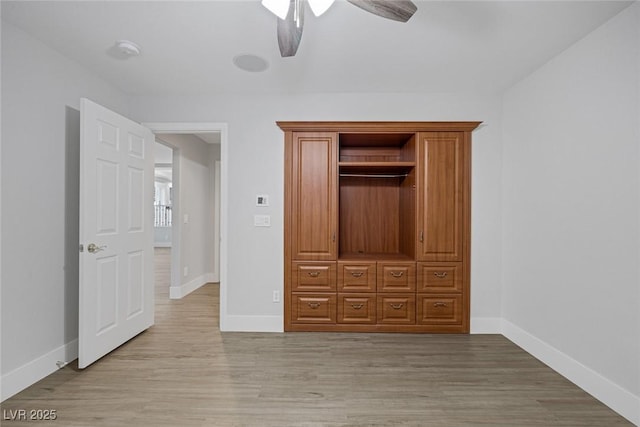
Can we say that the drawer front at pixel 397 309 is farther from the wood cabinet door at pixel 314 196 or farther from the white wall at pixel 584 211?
the white wall at pixel 584 211

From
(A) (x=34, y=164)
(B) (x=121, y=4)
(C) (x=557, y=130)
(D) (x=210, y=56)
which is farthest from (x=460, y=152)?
(A) (x=34, y=164)

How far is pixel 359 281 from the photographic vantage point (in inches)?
127

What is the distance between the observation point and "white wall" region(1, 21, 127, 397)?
2.09 m

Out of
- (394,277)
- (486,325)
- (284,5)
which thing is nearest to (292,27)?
(284,5)

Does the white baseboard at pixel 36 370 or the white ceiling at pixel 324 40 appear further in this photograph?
the white baseboard at pixel 36 370

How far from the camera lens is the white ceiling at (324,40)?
6.45ft

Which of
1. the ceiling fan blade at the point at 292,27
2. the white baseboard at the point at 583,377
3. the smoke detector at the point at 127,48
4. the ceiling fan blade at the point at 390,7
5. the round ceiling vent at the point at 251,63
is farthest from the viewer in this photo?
the round ceiling vent at the point at 251,63

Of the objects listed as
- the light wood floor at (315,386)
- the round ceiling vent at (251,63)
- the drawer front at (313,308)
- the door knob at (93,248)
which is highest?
the round ceiling vent at (251,63)

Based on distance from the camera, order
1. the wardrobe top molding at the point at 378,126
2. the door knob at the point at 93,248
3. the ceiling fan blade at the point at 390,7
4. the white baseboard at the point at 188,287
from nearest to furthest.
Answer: the ceiling fan blade at the point at 390,7 < the door knob at the point at 93,248 < the wardrobe top molding at the point at 378,126 < the white baseboard at the point at 188,287

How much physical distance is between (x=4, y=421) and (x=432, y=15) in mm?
3593

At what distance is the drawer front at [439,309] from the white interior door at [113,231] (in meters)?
2.83

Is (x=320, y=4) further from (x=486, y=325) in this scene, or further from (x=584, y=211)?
(x=486, y=325)

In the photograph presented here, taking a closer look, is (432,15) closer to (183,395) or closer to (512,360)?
(512,360)

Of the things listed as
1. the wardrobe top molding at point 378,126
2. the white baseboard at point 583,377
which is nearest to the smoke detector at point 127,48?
the wardrobe top molding at point 378,126
